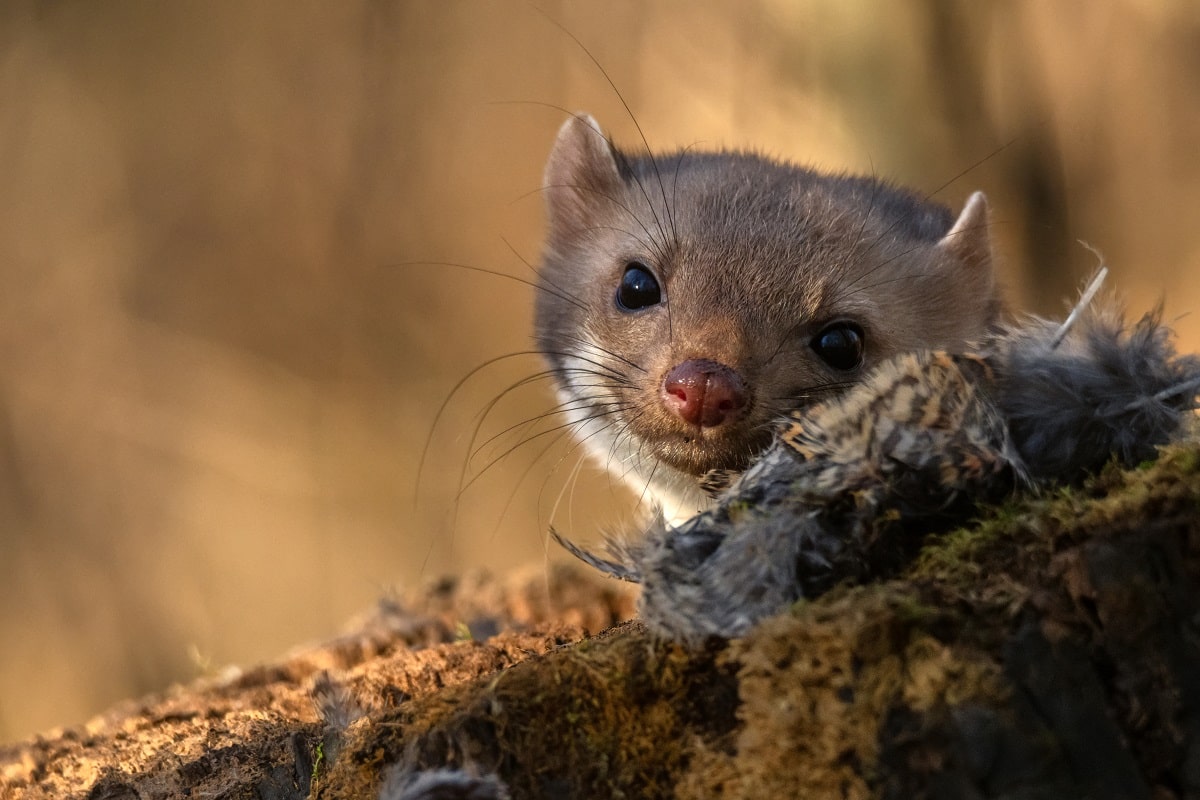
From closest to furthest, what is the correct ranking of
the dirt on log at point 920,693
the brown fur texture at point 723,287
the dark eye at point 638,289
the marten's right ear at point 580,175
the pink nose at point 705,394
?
1. the dirt on log at point 920,693
2. the pink nose at point 705,394
3. the brown fur texture at point 723,287
4. the dark eye at point 638,289
5. the marten's right ear at point 580,175

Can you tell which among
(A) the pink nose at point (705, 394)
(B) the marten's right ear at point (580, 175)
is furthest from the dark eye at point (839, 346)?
(B) the marten's right ear at point (580, 175)

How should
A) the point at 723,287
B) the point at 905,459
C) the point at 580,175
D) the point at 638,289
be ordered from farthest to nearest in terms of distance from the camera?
the point at 580,175 → the point at 638,289 → the point at 723,287 → the point at 905,459

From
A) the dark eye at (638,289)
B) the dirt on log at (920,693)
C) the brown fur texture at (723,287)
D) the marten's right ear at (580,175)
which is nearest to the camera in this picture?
the dirt on log at (920,693)

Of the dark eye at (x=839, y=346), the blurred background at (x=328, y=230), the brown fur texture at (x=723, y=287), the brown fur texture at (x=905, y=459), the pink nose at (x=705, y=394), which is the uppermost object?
the blurred background at (x=328, y=230)

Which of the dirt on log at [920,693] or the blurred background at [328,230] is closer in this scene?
the dirt on log at [920,693]

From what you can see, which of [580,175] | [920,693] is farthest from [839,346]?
[920,693]

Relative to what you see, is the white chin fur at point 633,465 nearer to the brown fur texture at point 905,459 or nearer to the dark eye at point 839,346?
the dark eye at point 839,346

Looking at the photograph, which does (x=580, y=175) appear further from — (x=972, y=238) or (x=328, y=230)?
(x=328, y=230)
